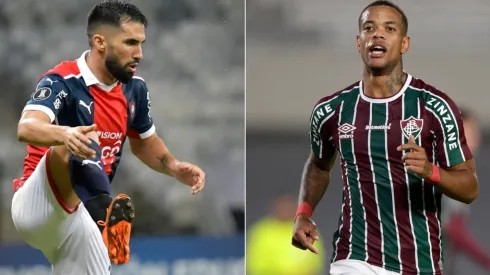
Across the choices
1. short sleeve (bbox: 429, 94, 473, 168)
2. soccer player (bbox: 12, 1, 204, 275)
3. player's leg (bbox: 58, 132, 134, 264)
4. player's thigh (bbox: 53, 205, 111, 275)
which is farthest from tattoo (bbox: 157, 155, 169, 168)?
short sleeve (bbox: 429, 94, 473, 168)

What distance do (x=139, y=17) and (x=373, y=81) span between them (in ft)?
3.55

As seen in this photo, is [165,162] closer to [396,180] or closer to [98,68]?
[98,68]

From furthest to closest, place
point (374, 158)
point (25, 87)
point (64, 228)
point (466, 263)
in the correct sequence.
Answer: point (466, 263) → point (25, 87) → point (64, 228) → point (374, 158)

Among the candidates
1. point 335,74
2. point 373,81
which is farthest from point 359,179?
point 335,74

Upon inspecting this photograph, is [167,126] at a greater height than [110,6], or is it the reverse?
[110,6]

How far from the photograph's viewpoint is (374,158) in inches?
131

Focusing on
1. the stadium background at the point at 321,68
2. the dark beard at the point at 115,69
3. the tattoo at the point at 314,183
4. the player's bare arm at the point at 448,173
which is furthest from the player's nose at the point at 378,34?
the stadium background at the point at 321,68

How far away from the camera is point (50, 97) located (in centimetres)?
351

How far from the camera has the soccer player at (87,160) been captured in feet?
→ 11.3

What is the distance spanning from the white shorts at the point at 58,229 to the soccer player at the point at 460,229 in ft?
9.44

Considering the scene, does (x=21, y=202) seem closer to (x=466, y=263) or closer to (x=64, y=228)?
(x=64, y=228)

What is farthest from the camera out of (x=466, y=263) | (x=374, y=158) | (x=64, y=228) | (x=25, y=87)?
(x=466, y=263)

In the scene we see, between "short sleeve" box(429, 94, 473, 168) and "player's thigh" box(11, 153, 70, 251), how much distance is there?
1533 millimetres

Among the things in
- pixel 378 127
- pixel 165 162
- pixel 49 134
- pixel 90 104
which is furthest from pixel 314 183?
pixel 49 134
